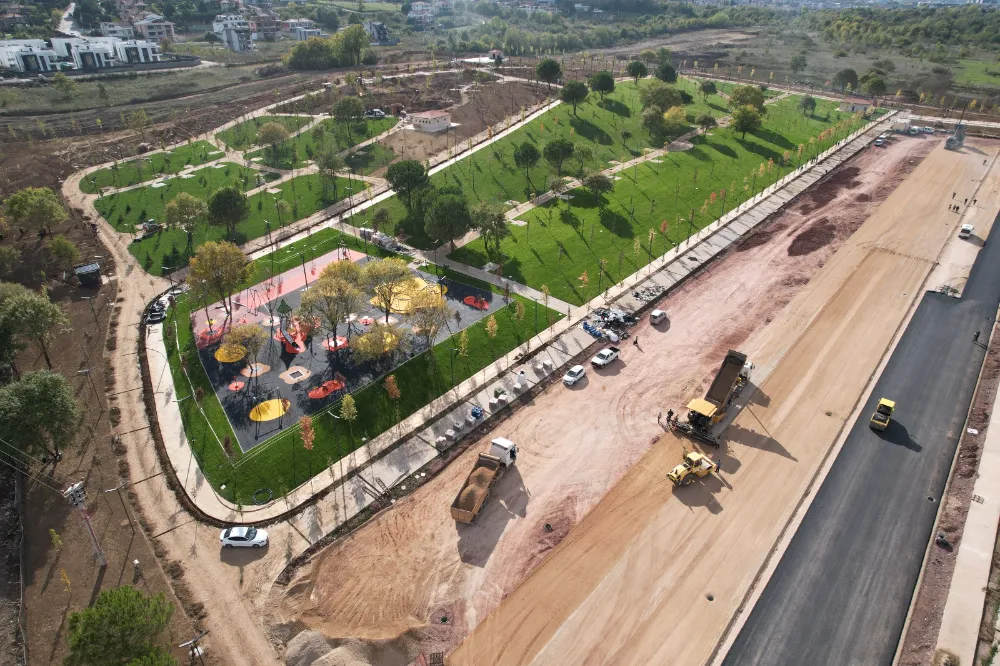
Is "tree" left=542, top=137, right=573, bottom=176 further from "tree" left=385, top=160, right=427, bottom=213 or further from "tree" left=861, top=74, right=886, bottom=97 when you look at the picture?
"tree" left=861, top=74, right=886, bottom=97

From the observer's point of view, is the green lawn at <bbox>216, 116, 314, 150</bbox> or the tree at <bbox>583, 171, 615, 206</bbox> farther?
the green lawn at <bbox>216, 116, 314, 150</bbox>

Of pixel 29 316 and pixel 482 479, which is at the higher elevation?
pixel 29 316

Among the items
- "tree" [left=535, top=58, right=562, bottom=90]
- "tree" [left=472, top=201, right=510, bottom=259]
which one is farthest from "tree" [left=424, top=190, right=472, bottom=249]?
"tree" [left=535, top=58, right=562, bottom=90]

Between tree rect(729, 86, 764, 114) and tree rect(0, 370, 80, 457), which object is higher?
tree rect(729, 86, 764, 114)

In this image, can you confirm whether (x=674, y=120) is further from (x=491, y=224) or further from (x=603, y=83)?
(x=491, y=224)

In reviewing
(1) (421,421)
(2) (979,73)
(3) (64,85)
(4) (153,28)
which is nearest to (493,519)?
(1) (421,421)

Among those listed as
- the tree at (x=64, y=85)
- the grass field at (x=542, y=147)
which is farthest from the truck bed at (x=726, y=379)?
the tree at (x=64, y=85)
